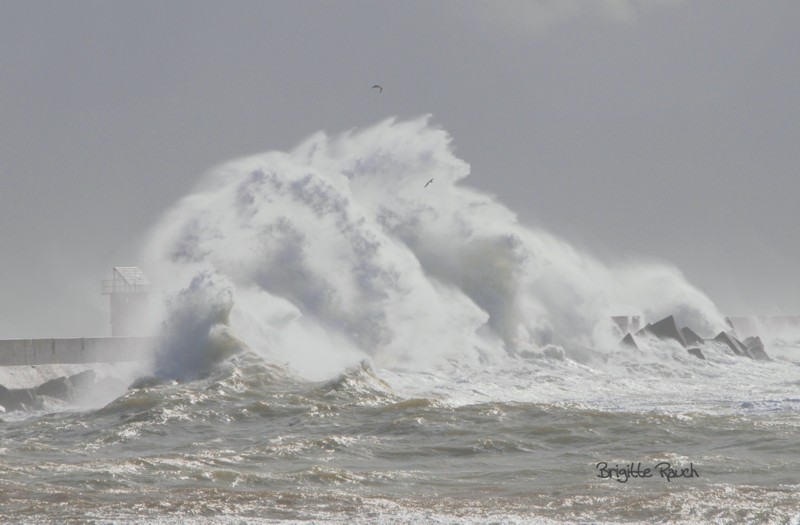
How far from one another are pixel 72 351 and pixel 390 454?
11.0 meters

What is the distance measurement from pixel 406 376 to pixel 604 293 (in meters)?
12.4

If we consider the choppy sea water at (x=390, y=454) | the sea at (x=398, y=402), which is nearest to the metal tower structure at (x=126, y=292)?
the sea at (x=398, y=402)

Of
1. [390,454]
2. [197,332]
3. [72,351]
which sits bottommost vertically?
[390,454]

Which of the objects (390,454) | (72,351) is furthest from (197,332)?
(390,454)

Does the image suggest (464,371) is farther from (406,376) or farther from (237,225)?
(237,225)

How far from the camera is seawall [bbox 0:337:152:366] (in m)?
19.0

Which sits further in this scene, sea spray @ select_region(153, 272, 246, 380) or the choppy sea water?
sea spray @ select_region(153, 272, 246, 380)

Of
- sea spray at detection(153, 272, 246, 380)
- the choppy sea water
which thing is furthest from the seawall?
the choppy sea water

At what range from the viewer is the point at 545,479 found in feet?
29.9

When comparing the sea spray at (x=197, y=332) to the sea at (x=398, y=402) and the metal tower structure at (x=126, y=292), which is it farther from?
the metal tower structure at (x=126, y=292)

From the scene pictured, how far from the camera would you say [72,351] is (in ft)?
65.2

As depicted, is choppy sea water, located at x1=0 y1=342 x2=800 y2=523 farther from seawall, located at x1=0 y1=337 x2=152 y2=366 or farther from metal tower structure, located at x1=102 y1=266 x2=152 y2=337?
metal tower structure, located at x1=102 y1=266 x2=152 y2=337

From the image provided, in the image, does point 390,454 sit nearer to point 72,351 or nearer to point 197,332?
point 197,332

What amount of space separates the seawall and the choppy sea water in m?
2.37
